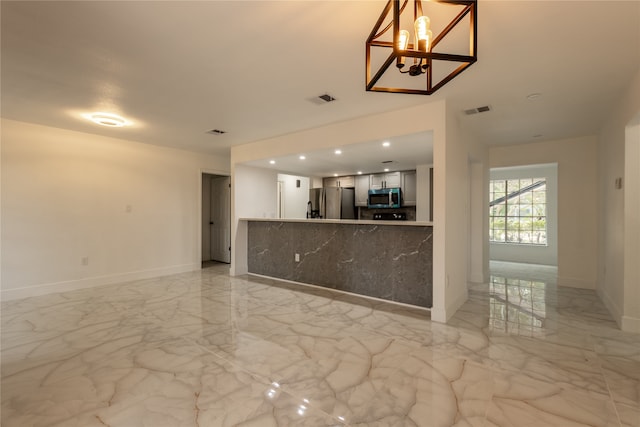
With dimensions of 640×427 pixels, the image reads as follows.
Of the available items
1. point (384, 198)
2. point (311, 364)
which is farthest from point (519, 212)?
point (311, 364)

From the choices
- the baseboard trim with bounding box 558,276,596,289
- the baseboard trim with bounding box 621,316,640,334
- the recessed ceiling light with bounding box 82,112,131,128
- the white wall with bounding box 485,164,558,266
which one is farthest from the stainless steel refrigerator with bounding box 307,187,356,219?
the baseboard trim with bounding box 621,316,640,334

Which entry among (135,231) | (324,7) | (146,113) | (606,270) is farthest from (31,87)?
(606,270)

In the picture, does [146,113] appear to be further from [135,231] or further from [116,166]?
[135,231]

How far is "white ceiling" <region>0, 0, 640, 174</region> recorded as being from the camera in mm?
1830

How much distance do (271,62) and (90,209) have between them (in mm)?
4058

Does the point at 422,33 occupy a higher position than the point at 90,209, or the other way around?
the point at 422,33

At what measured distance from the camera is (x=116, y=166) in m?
4.95

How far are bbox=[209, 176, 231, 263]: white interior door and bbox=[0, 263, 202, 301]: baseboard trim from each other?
1032 millimetres

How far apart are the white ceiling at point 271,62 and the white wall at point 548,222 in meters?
3.87

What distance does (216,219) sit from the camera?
7.09 metres

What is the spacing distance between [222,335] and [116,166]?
3.77 meters

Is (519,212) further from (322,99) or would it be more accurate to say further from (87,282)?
(87,282)

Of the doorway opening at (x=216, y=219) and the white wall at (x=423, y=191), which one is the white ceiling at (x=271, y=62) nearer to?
the white wall at (x=423, y=191)

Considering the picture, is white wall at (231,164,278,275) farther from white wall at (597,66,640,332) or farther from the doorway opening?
white wall at (597,66,640,332)
